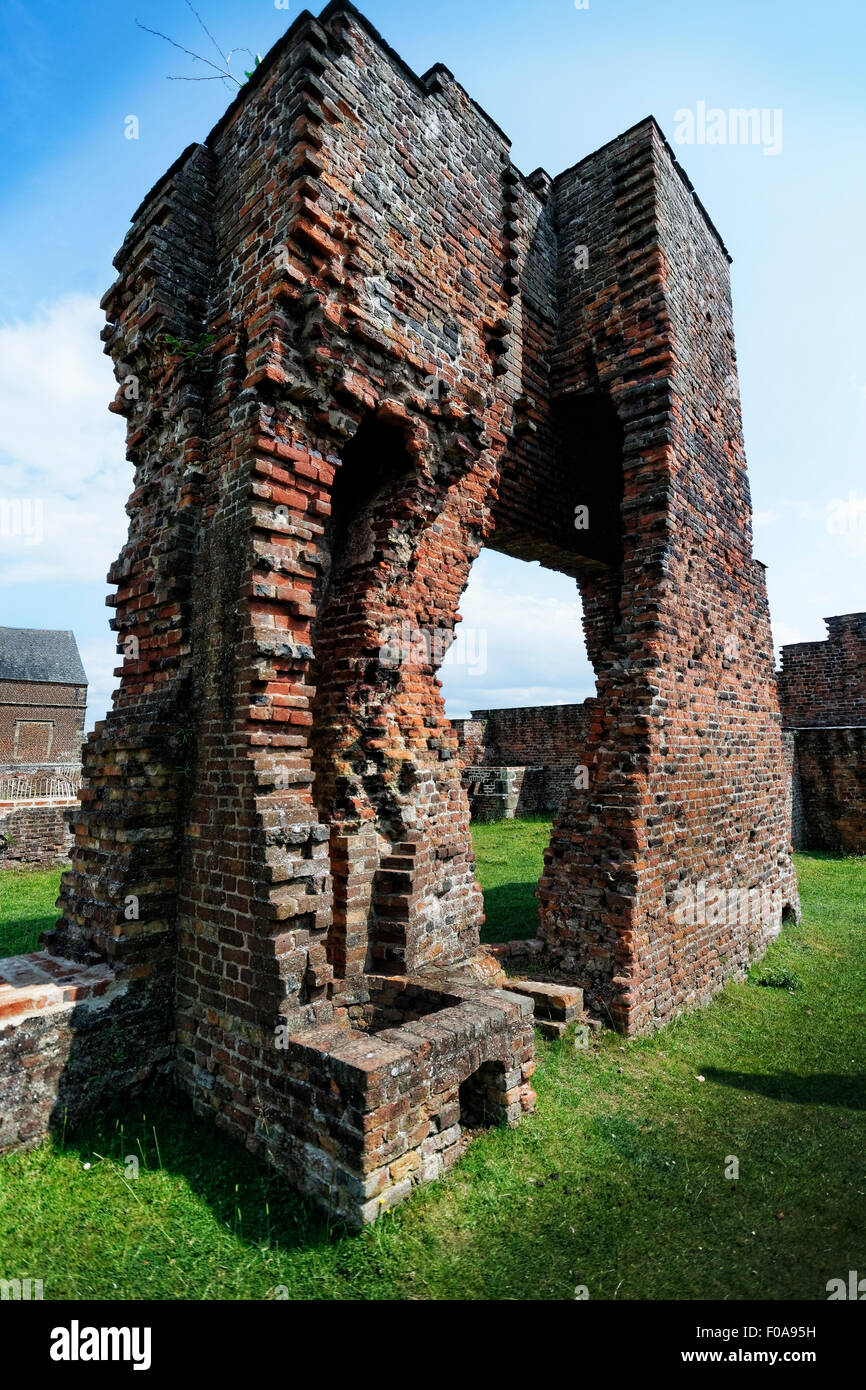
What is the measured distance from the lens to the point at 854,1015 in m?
6.07

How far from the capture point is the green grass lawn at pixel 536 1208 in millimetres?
2697

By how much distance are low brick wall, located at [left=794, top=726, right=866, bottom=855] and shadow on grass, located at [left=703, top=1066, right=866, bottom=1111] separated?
1239cm

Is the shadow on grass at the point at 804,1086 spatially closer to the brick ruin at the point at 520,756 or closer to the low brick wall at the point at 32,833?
the low brick wall at the point at 32,833

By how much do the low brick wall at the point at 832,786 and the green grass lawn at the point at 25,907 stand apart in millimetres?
15483

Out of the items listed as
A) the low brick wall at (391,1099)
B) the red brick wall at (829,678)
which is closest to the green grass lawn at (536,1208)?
the low brick wall at (391,1099)

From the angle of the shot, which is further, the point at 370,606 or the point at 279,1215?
the point at 370,606

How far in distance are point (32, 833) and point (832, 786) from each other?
17.2 meters

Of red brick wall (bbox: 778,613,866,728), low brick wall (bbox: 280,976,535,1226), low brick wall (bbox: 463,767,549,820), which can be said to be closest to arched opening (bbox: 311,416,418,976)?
low brick wall (bbox: 280,976,535,1226)

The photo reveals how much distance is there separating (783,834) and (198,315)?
898cm

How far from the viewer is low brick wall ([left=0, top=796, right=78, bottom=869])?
38.3 ft

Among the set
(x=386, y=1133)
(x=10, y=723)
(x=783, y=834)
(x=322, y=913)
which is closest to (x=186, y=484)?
(x=322, y=913)

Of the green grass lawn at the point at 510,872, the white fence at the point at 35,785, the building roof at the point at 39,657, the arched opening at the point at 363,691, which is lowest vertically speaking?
the green grass lawn at the point at 510,872

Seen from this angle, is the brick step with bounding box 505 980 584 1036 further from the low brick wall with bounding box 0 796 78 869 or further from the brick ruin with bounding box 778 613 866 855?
the brick ruin with bounding box 778 613 866 855
